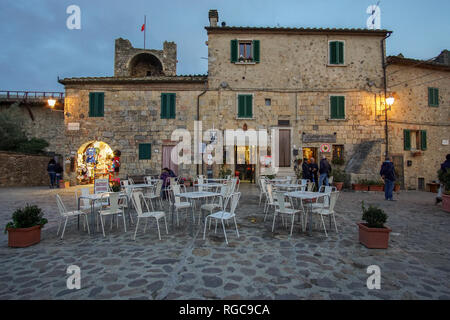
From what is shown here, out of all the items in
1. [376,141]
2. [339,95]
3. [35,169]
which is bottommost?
[35,169]

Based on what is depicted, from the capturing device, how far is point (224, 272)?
9.56 feet

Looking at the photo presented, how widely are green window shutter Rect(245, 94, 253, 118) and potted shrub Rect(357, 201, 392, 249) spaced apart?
9.50 m

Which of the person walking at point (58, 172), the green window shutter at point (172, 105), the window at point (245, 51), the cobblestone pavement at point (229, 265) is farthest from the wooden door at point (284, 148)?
the person walking at point (58, 172)

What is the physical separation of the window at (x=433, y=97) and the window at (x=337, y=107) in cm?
525

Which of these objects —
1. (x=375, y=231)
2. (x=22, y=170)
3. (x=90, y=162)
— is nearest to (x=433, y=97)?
(x=375, y=231)

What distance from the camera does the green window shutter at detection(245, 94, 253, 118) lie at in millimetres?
12719

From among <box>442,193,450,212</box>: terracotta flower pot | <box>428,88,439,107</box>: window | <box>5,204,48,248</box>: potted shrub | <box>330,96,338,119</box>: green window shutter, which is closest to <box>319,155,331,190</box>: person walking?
<box>442,193,450,212</box>: terracotta flower pot

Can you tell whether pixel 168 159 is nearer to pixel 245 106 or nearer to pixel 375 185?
pixel 245 106

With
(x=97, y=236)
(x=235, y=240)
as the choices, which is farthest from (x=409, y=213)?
(x=97, y=236)

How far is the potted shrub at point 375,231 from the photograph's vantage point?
3.71 m

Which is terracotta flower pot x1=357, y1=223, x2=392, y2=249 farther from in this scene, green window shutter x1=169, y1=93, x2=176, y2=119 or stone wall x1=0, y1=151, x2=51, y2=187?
stone wall x1=0, y1=151, x2=51, y2=187

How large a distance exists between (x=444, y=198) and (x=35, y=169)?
21136 mm

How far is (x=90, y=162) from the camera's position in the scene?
13711 mm
